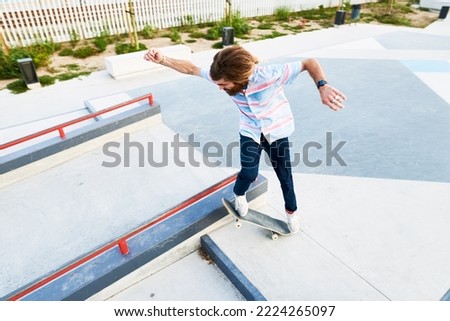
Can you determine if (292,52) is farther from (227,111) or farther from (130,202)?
(130,202)

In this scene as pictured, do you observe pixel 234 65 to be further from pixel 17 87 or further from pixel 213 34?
pixel 213 34

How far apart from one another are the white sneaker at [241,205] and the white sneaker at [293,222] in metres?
0.43

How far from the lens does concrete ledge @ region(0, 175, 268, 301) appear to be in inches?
101

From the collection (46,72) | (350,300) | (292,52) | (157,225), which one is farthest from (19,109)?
(292,52)

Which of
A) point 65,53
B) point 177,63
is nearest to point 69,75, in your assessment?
point 65,53

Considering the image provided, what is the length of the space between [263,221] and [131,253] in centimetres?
131

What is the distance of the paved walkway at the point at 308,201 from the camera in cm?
289

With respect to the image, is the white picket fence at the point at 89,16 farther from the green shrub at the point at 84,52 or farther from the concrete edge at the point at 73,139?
the concrete edge at the point at 73,139

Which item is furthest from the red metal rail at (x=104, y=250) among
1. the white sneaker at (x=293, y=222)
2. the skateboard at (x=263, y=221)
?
the white sneaker at (x=293, y=222)

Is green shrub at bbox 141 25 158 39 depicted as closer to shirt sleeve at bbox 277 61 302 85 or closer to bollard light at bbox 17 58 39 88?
bollard light at bbox 17 58 39 88

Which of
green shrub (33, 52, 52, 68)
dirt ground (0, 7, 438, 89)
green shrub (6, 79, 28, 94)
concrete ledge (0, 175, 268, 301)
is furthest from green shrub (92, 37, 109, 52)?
concrete ledge (0, 175, 268, 301)

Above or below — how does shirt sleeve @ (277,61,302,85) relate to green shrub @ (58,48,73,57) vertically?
above

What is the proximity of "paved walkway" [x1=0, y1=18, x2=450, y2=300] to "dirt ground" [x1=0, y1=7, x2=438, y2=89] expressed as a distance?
1.63 metres

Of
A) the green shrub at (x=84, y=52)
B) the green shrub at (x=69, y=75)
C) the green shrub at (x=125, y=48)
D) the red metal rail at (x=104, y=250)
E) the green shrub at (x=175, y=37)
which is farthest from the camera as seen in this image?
the green shrub at (x=175, y=37)
